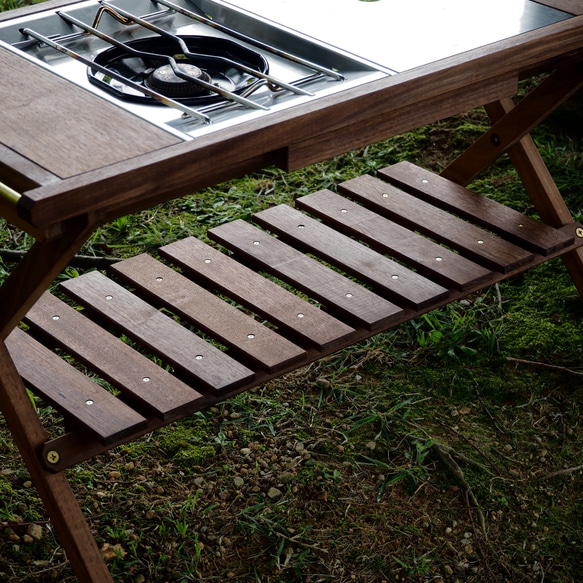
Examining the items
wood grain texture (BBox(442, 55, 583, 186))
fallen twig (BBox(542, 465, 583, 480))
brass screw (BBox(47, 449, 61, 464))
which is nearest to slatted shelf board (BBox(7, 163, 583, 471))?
brass screw (BBox(47, 449, 61, 464))

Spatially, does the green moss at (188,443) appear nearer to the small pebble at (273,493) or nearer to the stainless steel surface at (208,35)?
the small pebble at (273,493)

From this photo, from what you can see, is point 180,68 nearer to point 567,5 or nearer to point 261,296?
point 261,296

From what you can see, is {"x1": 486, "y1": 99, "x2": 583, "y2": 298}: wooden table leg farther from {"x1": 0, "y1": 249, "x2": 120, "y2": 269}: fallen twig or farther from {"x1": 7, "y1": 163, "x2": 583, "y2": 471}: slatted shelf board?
{"x1": 0, "y1": 249, "x2": 120, "y2": 269}: fallen twig

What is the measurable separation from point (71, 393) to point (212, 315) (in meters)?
0.45

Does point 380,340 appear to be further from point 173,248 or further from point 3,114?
point 3,114

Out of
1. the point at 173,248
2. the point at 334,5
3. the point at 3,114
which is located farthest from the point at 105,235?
the point at 3,114

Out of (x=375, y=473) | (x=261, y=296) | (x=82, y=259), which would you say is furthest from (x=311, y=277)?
(x=82, y=259)

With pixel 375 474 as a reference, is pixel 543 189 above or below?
above

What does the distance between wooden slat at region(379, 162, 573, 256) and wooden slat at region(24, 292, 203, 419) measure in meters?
1.17

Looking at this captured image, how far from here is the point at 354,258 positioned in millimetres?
2832

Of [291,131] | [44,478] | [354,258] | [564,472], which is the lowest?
[564,472]

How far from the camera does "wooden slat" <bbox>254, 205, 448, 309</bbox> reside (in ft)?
8.67

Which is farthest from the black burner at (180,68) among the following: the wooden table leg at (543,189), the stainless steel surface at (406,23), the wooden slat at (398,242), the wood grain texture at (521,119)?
the wooden table leg at (543,189)

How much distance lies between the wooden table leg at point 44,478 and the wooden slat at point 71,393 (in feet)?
0.34
